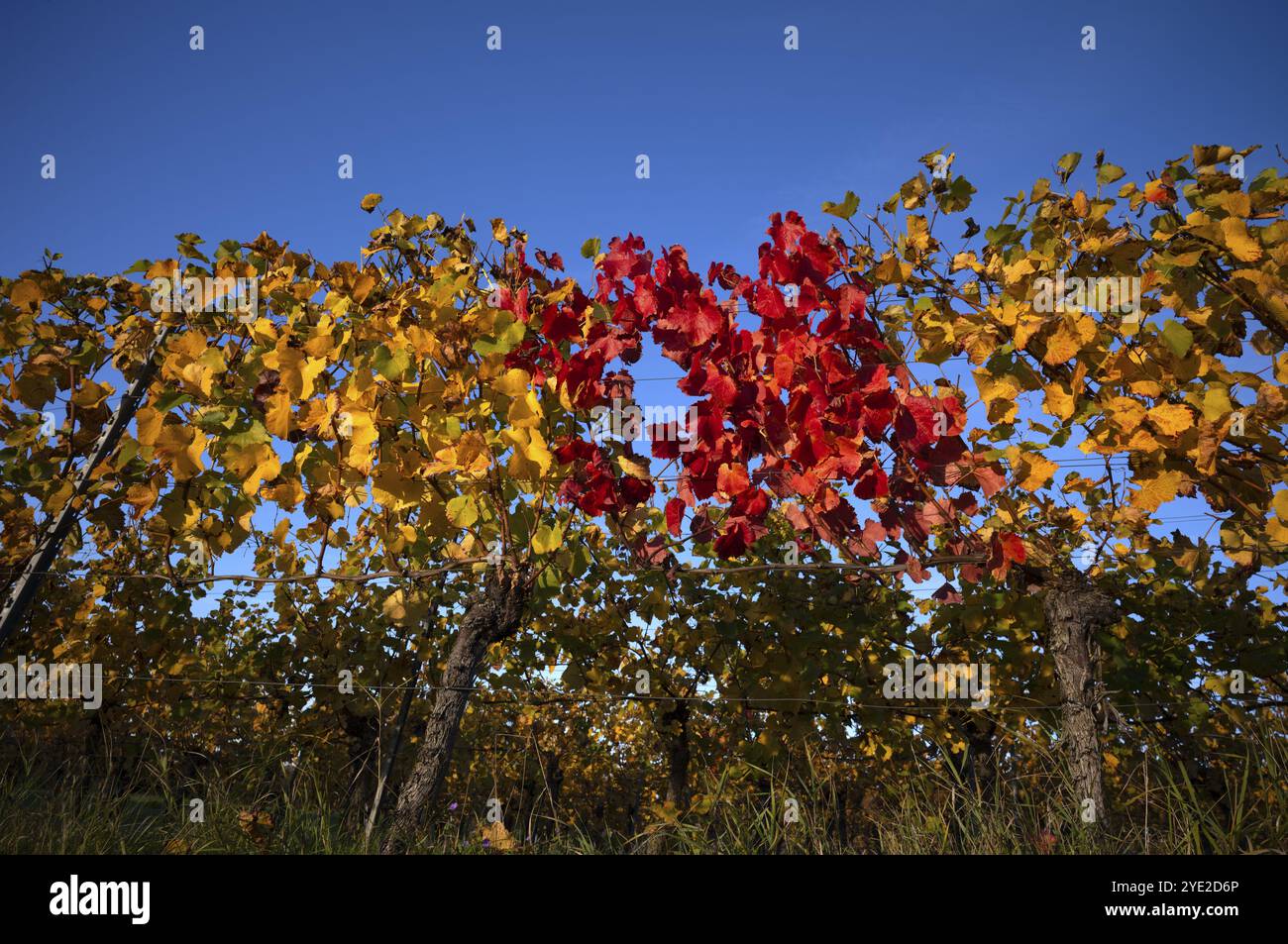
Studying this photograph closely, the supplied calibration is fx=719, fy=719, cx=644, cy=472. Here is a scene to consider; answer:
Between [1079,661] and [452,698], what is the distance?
118 inches

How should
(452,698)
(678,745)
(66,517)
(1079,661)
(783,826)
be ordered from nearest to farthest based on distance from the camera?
1. (783,826)
2. (452,698)
3. (66,517)
4. (1079,661)
5. (678,745)

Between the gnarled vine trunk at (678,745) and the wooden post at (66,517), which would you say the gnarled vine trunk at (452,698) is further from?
the gnarled vine trunk at (678,745)

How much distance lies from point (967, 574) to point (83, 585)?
833 cm

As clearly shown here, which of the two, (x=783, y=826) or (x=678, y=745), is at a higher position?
(x=783, y=826)

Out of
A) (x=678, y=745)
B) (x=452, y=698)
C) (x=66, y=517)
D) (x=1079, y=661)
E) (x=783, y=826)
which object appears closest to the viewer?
(x=783, y=826)

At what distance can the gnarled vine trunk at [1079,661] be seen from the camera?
10.4ft

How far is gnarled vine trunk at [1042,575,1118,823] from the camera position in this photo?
10.4ft

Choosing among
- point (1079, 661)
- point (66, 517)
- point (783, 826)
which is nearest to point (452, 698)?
point (783, 826)

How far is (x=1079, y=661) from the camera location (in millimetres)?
3543

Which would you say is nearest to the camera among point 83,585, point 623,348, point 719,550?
point 719,550

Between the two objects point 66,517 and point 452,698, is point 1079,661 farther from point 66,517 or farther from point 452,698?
point 66,517

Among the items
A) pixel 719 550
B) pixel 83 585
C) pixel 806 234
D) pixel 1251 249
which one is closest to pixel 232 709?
pixel 83 585

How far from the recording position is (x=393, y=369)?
2.64m
